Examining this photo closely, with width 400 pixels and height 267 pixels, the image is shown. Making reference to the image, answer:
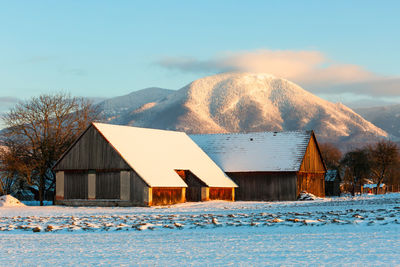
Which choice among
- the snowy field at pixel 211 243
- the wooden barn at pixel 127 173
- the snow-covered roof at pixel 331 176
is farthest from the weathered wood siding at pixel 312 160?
the snowy field at pixel 211 243

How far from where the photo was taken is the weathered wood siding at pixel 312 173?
186 ft

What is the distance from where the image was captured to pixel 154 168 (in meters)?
46.0

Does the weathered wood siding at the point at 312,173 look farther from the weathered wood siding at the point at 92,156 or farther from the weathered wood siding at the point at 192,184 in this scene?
the weathered wood siding at the point at 92,156

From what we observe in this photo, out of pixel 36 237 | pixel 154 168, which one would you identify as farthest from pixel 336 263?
pixel 154 168

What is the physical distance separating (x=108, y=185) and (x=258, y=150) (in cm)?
1830

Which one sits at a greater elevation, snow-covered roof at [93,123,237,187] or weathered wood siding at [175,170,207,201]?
snow-covered roof at [93,123,237,187]

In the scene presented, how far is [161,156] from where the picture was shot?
49312 mm

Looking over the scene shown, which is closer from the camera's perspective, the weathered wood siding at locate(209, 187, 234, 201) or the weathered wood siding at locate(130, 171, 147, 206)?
the weathered wood siding at locate(130, 171, 147, 206)

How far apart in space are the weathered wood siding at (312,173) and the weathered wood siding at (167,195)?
44.4 ft

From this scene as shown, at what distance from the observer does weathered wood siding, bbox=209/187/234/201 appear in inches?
2014

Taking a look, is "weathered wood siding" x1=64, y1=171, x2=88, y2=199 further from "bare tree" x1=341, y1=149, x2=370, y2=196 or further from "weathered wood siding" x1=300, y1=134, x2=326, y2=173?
"bare tree" x1=341, y1=149, x2=370, y2=196

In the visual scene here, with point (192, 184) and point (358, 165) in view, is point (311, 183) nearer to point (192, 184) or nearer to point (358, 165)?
point (192, 184)

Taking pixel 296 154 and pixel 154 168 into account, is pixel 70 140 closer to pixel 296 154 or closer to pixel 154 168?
pixel 154 168

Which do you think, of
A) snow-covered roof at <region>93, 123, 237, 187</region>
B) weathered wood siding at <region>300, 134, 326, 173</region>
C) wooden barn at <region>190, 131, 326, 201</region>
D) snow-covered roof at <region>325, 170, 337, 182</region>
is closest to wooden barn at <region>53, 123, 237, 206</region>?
snow-covered roof at <region>93, 123, 237, 187</region>
